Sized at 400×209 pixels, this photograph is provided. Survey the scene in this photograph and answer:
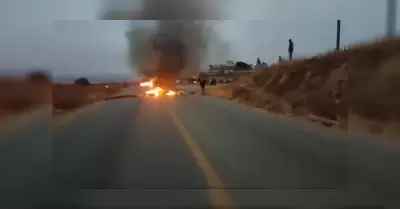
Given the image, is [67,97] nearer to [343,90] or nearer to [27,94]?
[27,94]

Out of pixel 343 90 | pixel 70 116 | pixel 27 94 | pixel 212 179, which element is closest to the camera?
pixel 212 179

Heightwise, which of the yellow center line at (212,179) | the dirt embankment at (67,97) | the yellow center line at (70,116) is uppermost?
the dirt embankment at (67,97)

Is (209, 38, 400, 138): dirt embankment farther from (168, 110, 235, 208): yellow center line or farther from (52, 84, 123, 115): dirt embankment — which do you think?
(52, 84, 123, 115): dirt embankment

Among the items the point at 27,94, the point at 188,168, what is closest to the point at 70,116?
the point at 27,94

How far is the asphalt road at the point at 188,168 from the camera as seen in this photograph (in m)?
8.14

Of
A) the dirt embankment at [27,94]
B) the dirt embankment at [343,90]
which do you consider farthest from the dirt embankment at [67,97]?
the dirt embankment at [343,90]

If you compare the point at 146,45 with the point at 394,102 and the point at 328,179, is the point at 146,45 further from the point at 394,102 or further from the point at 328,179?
the point at 394,102

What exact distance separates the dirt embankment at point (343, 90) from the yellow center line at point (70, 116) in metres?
7.08

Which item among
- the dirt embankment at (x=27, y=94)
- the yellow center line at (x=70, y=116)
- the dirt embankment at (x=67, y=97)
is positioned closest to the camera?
the dirt embankment at (x=27, y=94)

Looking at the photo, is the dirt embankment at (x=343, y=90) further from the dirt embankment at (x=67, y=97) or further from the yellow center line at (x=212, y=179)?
the dirt embankment at (x=67, y=97)

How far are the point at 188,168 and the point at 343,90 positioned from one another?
1638 cm

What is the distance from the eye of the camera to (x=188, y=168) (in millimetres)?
10586

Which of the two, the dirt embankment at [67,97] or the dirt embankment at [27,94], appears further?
the dirt embankment at [67,97]

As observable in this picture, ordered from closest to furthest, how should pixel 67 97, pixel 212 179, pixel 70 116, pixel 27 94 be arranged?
pixel 212 179 → pixel 27 94 → pixel 67 97 → pixel 70 116
